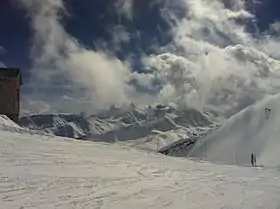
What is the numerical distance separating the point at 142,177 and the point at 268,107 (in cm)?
3068

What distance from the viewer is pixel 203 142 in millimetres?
43906

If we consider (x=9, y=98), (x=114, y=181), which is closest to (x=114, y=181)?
(x=114, y=181)

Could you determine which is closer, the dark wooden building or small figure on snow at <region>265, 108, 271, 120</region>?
small figure on snow at <region>265, 108, 271, 120</region>

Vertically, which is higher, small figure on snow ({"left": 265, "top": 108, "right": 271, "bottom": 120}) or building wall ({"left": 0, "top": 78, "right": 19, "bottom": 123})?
building wall ({"left": 0, "top": 78, "right": 19, "bottom": 123})

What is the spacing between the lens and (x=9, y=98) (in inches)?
1994

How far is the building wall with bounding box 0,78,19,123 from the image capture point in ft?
165

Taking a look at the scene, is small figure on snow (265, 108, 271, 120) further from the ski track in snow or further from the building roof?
the building roof

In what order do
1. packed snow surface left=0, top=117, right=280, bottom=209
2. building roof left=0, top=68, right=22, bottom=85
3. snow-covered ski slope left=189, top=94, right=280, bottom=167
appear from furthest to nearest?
building roof left=0, top=68, right=22, bottom=85, snow-covered ski slope left=189, top=94, right=280, bottom=167, packed snow surface left=0, top=117, right=280, bottom=209

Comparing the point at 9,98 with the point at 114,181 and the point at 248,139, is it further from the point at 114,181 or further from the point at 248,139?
the point at 114,181

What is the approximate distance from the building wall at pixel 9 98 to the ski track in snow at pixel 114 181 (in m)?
28.8

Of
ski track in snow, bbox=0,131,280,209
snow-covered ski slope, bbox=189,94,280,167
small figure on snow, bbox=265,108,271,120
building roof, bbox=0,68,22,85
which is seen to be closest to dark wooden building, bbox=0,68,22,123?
building roof, bbox=0,68,22,85

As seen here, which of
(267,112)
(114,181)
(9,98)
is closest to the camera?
(114,181)

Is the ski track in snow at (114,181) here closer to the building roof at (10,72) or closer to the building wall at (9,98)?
the building wall at (9,98)

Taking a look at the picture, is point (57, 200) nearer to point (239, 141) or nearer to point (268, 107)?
point (239, 141)
